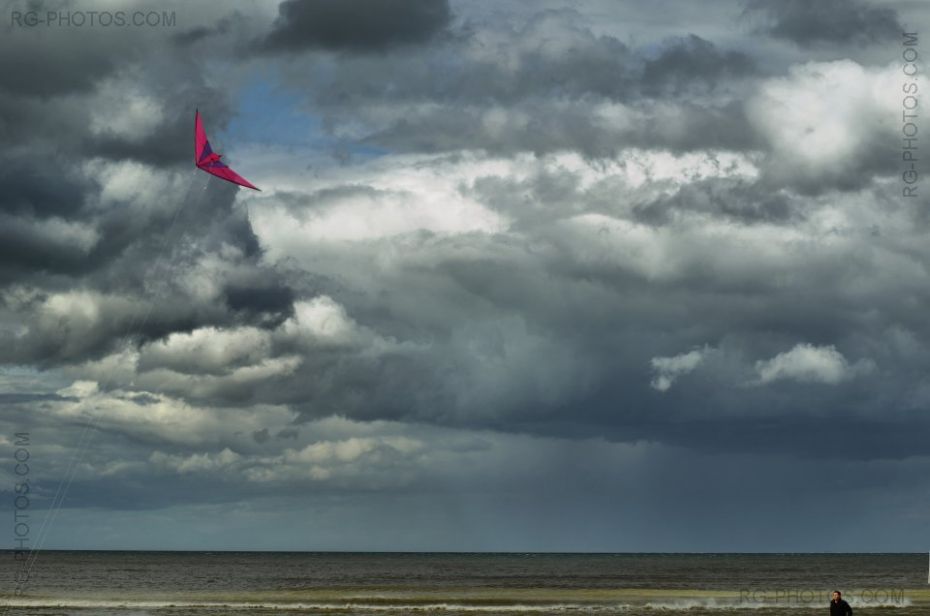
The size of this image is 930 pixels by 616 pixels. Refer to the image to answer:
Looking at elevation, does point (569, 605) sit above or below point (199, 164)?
below

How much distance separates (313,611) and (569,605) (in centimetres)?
1902

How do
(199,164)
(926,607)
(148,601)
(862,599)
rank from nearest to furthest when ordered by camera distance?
(199,164) → (926,607) → (862,599) → (148,601)

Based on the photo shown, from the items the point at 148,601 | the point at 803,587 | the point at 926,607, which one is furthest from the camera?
the point at 803,587

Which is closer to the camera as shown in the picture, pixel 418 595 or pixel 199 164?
pixel 199 164

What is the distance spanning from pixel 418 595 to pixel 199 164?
197ft

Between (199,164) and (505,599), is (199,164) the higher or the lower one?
the higher one

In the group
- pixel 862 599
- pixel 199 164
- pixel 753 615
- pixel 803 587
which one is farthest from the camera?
pixel 803 587

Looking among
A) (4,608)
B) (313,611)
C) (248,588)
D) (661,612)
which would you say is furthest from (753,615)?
(248,588)

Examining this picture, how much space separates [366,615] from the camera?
78.2 metres

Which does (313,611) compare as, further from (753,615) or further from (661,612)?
(753,615)

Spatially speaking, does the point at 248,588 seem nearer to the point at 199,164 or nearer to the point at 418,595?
the point at 418,595

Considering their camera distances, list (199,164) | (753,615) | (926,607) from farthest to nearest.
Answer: (926,607) < (753,615) < (199,164)

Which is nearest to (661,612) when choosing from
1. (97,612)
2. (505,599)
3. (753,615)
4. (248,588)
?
(753,615)

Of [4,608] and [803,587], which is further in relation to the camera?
[803,587]
